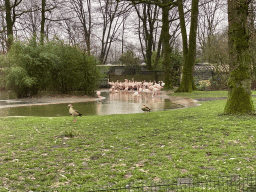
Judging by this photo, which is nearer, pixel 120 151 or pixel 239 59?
pixel 120 151

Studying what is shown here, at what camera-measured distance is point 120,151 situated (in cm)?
577

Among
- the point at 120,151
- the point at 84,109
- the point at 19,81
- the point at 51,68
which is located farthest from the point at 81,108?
the point at 120,151

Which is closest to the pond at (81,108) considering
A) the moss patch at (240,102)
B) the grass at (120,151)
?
the grass at (120,151)

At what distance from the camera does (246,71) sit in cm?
913

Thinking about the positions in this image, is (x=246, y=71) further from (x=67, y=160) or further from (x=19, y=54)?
Result: (x=19, y=54)

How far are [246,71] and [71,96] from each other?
13065mm

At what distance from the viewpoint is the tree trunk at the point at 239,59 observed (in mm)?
9086

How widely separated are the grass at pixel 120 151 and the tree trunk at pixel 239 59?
793mm

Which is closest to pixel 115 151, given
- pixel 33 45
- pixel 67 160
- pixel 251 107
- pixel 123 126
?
pixel 67 160

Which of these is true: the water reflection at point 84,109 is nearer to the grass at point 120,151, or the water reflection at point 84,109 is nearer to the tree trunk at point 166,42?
the grass at point 120,151

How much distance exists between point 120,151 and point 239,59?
5.75 metres

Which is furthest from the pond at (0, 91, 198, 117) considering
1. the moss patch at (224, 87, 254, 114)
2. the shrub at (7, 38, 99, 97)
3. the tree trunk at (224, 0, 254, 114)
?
the tree trunk at (224, 0, 254, 114)

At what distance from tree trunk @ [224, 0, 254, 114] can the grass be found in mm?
793

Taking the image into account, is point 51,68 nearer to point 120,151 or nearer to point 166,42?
point 166,42
